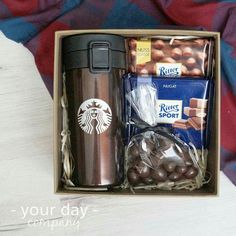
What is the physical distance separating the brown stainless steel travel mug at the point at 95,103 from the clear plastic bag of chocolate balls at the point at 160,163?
4cm

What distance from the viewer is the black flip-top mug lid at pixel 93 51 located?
842 mm

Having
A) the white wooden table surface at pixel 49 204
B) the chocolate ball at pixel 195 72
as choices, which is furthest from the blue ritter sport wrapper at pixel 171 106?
the white wooden table surface at pixel 49 204

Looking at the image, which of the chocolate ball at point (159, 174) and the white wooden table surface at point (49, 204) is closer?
the chocolate ball at point (159, 174)

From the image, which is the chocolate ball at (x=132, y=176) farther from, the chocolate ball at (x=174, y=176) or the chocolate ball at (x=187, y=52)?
the chocolate ball at (x=187, y=52)

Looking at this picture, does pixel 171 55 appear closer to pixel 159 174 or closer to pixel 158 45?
pixel 158 45

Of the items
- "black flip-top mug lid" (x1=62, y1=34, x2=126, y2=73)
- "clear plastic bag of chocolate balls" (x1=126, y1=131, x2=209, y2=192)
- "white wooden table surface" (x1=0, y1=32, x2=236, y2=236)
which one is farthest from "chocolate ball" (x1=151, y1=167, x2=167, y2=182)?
"black flip-top mug lid" (x1=62, y1=34, x2=126, y2=73)

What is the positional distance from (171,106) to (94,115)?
172 millimetres

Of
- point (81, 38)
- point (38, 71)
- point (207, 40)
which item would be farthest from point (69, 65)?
point (207, 40)

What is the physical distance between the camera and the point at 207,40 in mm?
924

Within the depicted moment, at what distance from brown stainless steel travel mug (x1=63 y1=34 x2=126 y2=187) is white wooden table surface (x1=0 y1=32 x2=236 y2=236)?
14cm

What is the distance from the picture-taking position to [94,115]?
2.81 feet

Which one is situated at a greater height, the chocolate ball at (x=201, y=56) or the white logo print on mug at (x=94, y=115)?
the chocolate ball at (x=201, y=56)

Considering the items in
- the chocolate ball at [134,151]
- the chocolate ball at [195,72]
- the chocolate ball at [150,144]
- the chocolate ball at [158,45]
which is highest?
the chocolate ball at [158,45]

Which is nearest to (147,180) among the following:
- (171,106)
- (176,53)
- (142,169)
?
(142,169)
